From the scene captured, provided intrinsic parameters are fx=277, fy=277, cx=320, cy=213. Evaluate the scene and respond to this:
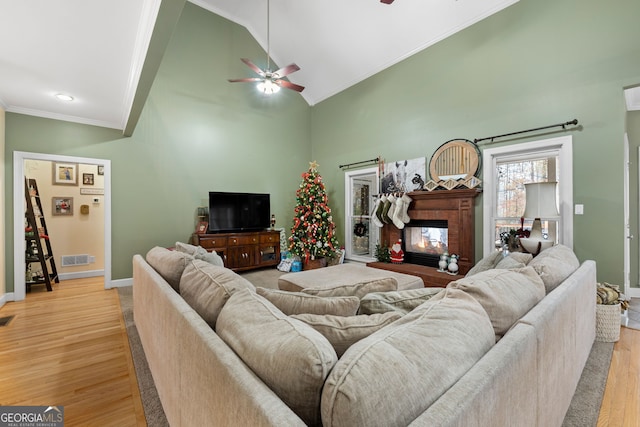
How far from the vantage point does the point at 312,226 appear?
17.8 feet

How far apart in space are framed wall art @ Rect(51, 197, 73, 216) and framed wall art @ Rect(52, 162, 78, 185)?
283 millimetres

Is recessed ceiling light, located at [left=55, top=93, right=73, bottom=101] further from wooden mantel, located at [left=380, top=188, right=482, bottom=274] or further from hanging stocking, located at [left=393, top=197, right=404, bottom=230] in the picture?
wooden mantel, located at [left=380, top=188, right=482, bottom=274]

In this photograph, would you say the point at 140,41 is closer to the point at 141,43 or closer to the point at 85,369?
the point at 141,43

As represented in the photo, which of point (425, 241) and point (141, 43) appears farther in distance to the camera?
point (425, 241)

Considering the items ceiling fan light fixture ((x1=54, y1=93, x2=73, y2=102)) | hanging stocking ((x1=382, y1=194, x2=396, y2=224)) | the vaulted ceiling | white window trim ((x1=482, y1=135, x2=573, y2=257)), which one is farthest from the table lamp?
ceiling fan light fixture ((x1=54, y1=93, x2=73, y2=102))

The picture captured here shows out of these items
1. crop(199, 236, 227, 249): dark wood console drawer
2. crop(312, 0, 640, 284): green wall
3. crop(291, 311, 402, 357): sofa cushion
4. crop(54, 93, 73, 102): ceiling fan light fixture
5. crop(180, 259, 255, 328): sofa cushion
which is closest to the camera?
crop(291, 311, 402, 357): sofa cushion

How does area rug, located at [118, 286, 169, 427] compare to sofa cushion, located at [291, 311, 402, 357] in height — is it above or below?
below

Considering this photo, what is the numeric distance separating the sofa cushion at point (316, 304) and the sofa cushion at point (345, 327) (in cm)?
16

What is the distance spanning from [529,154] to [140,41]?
432 cm

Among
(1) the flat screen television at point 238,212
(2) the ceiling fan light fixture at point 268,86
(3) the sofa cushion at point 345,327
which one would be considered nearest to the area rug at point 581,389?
(3) the sofa cushion at point 345,327

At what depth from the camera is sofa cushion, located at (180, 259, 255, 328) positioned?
1.25 meters

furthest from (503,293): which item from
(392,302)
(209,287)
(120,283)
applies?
(120,283)

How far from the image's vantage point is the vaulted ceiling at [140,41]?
6.62ft

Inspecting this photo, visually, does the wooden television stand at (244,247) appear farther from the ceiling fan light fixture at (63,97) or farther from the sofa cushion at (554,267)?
the sofa cushion at (554,267)
